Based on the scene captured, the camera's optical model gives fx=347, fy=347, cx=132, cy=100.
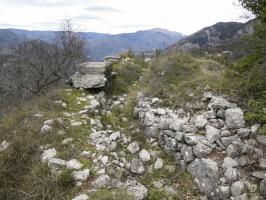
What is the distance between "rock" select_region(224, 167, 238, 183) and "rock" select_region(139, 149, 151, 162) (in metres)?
2.32

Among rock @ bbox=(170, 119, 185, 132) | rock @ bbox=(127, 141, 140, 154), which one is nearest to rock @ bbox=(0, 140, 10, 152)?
rock @ bbox=(127, 141, 140, 154)

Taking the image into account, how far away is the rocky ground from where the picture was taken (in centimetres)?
813

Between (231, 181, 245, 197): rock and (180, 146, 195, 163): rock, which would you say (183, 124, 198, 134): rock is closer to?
(180, 146, 195, 163): rock

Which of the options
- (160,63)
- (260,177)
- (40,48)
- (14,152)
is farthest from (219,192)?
(40,48)

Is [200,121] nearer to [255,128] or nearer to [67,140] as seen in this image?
[255,128]

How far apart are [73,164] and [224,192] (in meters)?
3.80

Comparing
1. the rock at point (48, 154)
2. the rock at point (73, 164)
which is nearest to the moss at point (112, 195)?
→ the rock at point (73, 164)

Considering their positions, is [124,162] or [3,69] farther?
[3,69]

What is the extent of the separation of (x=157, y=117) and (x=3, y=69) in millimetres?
29655

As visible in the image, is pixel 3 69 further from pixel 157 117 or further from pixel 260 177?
pixel 260 177

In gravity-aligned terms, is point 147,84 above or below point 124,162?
above

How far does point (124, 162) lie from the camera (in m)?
9.47

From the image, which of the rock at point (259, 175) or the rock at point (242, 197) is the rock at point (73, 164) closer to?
the rock at point (242, 197)

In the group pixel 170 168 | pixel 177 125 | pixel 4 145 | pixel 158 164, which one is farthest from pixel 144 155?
pixel 4 145
